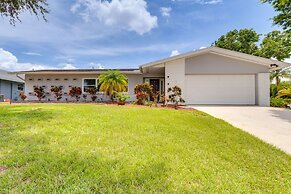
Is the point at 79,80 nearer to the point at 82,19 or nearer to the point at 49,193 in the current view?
the point at 82,19

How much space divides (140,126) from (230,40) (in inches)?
1111

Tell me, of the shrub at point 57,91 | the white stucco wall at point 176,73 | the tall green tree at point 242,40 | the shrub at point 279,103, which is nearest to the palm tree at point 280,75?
the shrub at point 279,103

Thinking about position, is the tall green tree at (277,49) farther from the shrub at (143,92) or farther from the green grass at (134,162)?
the green grass at (134,162)

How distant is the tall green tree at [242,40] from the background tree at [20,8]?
26703 millimetres

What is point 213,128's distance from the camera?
591 centimetres

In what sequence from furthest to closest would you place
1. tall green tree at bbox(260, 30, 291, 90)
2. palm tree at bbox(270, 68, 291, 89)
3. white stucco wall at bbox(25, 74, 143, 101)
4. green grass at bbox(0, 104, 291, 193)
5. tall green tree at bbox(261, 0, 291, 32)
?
tall green tree at bbox(260, 30, 291, 90) < white stucco wall at bbox(25, 74, 143, 101) < palm tree at bbox(270, 68, 291, 89) < tall green tree at bbox(261, 0, 291, 32) < green grass at bbox(0, 104, 291, 193)

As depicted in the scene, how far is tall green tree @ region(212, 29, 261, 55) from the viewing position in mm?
26697

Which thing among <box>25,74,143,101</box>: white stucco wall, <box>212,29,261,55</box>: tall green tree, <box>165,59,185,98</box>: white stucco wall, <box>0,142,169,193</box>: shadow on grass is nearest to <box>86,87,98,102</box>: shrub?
<box>25,74,143,101</box>: white stucco wall

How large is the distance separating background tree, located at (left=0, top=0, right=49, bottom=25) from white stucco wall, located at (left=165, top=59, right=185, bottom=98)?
8698 mm

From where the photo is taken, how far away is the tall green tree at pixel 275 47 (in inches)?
800

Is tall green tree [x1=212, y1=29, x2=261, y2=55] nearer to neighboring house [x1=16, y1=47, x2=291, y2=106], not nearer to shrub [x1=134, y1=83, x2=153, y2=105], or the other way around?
neighboring house [x1=16, y1=47, x2=291, y2=106]

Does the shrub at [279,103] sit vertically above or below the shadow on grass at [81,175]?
above

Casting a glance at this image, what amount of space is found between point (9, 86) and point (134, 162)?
27414 millimetres

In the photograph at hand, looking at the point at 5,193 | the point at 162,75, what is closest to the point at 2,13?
the point at 5,193
